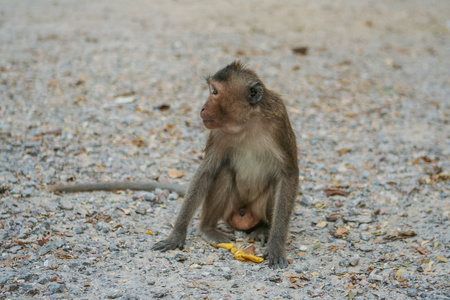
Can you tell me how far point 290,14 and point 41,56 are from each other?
5.14 m

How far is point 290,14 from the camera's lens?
11469 millimetres

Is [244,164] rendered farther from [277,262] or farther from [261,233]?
[277,262]

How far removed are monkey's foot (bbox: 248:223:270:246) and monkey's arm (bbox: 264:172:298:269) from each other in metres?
0.23

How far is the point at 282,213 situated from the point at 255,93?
0.92 metres

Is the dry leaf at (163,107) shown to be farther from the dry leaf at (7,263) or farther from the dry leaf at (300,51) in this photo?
the dry leaf at (7,263)

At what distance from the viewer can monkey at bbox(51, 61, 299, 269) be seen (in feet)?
13.3

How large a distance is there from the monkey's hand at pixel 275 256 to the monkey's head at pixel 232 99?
899 millimetres

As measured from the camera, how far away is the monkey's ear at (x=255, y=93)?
4.10 m

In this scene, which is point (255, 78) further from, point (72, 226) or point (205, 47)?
Answer: point (205, 47)

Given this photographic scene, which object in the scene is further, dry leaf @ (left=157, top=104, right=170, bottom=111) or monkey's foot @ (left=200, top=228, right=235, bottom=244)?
dry leaf @ (left=157, top=104, right=170, bottom=111)

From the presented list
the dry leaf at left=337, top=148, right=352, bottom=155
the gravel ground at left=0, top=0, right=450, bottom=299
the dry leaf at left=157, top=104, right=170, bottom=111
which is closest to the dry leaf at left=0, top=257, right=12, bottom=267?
the gravel ground at left=0, top=0, right=450, bottom=299

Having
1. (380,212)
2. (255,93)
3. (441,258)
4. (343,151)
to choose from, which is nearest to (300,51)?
(343,151)

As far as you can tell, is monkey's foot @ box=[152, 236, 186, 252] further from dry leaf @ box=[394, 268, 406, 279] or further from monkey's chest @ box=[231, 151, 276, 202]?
dry leaf @ box=[394, 268, 406, 279]

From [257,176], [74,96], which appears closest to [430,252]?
[257,176]
